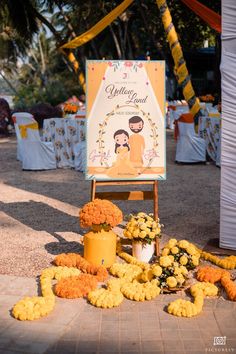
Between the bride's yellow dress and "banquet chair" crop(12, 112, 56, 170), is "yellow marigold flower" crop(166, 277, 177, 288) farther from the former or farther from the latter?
"banquet chair" crop(12, 112, 56, 170)

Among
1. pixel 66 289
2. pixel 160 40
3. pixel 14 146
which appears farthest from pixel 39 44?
pixel 66 289

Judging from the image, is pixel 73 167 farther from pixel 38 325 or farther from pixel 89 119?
pixel 38 325

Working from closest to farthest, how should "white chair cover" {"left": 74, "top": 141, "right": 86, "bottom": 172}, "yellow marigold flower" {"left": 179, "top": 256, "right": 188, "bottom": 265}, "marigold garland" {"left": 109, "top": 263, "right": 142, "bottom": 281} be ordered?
"yellow marigold flower" {"left": 179, "top": 256, "right": 188, "bottom": 265} → "marigold garland" {"left": 109, "top": 263, "right": 142, "bottom": 281} → "white chair cover" {"left": 74, "top": 141, "right": 86, "bottom": 172}

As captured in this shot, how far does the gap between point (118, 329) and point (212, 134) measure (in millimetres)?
7989

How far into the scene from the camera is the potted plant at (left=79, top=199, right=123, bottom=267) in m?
4.93

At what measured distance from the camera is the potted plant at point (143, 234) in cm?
509

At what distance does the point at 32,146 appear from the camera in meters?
10.9

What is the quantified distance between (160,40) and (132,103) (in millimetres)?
27084

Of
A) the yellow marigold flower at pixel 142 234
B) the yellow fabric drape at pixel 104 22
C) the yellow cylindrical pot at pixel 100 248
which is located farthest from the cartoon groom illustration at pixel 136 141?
the yellow fabric drape at pixel 104 22

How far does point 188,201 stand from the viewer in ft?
25.9

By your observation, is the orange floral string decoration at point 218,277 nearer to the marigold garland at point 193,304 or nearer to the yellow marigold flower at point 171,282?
the marigold garland at point 193,304

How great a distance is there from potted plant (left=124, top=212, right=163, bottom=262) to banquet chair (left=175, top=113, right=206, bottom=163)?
20.1 feet

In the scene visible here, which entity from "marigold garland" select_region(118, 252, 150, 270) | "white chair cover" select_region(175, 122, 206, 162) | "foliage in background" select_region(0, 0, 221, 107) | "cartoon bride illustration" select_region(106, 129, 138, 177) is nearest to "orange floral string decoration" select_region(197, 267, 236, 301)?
"marigold garland" select_region(118, 252, 150, 270)

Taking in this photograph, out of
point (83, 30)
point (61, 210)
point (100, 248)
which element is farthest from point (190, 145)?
point (83, 30)
